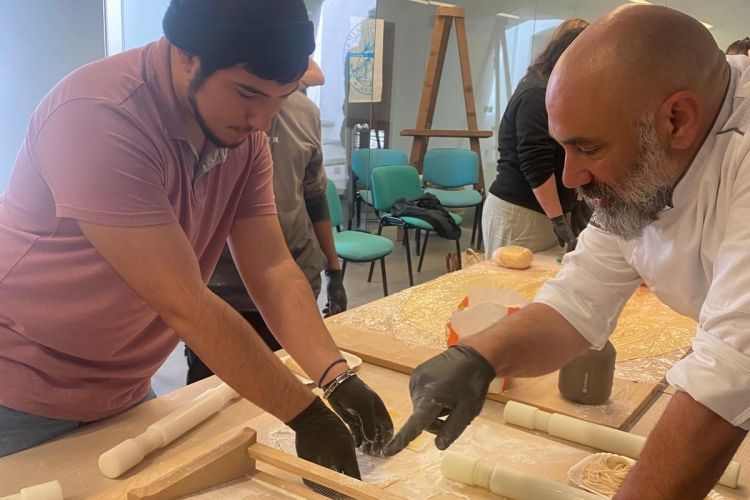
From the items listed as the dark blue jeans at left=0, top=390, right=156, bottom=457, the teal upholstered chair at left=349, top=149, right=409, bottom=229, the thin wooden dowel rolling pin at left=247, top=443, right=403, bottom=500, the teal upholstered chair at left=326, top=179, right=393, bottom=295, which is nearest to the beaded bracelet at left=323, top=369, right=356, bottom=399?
the thin wooden dowel rolling pin at left=247, top=443, right=403, bottom=500

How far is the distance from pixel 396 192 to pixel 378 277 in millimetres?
739

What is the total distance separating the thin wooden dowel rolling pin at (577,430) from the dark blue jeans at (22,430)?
0.79 m

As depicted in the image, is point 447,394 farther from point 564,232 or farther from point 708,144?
point 564,232

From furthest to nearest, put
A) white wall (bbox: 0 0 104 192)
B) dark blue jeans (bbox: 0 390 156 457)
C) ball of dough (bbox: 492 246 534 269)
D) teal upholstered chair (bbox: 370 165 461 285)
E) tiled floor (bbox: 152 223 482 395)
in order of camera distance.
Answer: teal upholstered chair (bbox: 370 165 461 285) → white wall (bbox: 0 0 104 192) → tiled floor (bbox: 152 223 482 395) → ball of dough (bbox: 492 246 534 269) → dark blue jeans (bbox: 0 390 156 457)

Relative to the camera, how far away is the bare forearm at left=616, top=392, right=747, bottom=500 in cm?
75

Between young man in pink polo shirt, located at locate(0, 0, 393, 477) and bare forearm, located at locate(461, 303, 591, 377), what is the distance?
0.22 meters

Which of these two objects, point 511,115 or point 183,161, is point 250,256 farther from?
point 511,115

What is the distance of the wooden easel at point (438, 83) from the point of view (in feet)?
16.0

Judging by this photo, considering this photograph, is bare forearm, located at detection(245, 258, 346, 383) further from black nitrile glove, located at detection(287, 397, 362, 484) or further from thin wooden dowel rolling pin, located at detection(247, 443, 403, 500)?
thin wooden dowel rolling pin, located at detection(247, 443, 403, 500)

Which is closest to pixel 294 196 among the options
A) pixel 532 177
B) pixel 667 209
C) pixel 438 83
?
pixel 532 177

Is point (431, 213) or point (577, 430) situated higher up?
point (577, 430)

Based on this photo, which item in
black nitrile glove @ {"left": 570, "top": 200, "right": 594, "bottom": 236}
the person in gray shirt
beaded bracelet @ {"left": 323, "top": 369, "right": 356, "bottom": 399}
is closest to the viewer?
beaded bracelet @ {"left": 323, "top": 369, "right": 356, "bottom": 399}

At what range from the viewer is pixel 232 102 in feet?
3.34

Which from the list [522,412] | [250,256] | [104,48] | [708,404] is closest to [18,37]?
A: [104,48]
